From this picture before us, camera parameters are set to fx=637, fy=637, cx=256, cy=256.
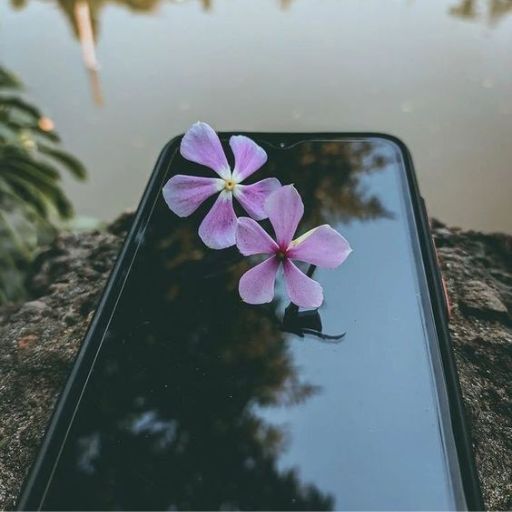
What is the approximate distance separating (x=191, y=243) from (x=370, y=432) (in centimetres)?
25

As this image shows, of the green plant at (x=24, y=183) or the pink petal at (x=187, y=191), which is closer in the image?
the pink petal at (x=187, y=191)

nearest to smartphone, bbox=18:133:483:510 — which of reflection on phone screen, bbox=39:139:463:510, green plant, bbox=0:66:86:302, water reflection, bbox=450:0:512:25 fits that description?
reflection on phone screen, bbox=39:139:463:510

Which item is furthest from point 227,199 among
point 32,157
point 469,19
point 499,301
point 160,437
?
point 469,19

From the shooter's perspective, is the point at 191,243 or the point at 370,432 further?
the point at 191,243

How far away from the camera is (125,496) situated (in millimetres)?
424

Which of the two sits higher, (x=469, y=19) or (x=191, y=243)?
(x=469, y=19)

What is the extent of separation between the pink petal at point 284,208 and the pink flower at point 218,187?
0.03 meters

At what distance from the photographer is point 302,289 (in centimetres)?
51

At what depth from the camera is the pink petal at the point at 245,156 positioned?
530mm

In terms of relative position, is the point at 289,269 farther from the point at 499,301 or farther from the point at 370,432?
the point at 499,301

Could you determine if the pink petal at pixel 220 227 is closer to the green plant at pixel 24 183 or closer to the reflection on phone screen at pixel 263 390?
the reflection on phone screen at pixel 263 390

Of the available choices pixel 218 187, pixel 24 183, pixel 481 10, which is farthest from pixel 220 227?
pixel 481 10

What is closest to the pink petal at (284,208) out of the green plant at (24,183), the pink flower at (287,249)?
the pink flower at (287,249)

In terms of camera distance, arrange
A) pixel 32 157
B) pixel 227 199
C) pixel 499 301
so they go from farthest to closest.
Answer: pixel 32 157, pixel 499 301, pixel 227 199
